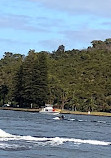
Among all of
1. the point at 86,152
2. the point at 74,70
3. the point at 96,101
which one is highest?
the point at 74,70

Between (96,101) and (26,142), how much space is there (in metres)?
111

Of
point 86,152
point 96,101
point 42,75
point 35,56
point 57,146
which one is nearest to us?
point 86,152

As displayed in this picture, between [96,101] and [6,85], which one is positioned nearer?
[96,101]

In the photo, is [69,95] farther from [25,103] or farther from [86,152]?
[86,152]

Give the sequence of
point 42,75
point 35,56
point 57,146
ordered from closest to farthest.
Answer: point 57,146 < point 42,75 < point 35,56

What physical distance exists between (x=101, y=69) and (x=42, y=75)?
2749 centimetres

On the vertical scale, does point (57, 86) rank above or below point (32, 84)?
below

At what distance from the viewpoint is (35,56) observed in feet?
597

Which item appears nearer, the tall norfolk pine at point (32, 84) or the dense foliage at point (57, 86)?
the dense foliage at point (57, 86)

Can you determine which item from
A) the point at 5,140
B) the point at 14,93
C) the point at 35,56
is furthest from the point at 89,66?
the point at 5,140

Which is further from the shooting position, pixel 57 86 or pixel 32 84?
pixel 32 84

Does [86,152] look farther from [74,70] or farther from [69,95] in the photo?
[74,70]

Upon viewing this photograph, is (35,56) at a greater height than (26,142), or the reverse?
(35,56)

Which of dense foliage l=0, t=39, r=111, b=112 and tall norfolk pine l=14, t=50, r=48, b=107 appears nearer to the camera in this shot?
dense foliage l=0, t=39, r=111, b=112
